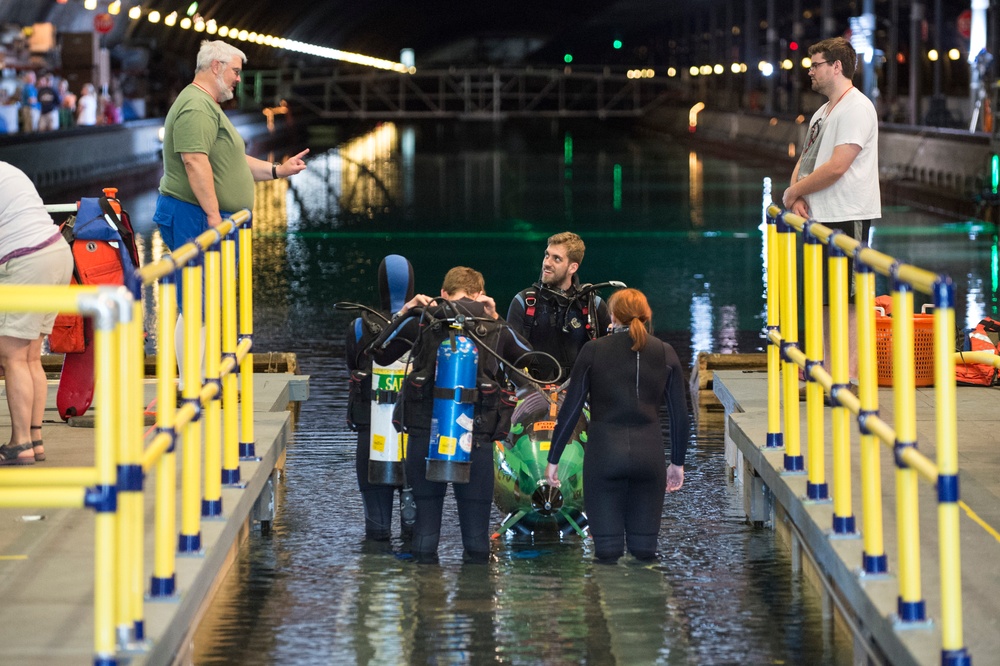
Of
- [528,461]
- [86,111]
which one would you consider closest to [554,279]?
[528,461]

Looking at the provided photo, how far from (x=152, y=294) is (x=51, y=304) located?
11.1 metres

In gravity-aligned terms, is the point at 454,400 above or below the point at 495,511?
above

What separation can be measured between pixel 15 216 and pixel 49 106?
26.6 metres

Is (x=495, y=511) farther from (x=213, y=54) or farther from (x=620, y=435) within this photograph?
(x=213, y=54)

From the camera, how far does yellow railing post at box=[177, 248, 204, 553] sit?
5336 mm

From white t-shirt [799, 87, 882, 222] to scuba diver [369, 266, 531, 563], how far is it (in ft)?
6.89

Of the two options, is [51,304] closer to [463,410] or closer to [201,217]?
[463,410]

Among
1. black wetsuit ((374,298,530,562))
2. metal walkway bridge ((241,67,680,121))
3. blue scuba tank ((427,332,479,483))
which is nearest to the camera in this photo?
blue scuba tank ((427,332,479,483))

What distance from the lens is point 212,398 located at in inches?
233

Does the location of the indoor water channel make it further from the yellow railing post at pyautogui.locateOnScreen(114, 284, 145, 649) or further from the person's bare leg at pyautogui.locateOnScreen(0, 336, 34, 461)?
the yellow railing post at pyautogui.locateOnScreen(114, 284, 145, 649)

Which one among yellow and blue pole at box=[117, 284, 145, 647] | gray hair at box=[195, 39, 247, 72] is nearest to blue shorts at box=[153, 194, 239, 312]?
gray hair at box=[195, 39, 247, 72]

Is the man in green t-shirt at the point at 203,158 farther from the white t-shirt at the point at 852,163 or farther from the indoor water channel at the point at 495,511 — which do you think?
the white t-shirt at the point at 852,163

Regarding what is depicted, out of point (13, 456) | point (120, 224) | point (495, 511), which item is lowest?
point (495, 511)

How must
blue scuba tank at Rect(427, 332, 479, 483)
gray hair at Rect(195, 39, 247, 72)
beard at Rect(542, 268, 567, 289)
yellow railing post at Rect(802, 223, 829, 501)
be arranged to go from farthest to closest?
gray hair at Rect(195, 39, 247, 72), beard at Rect(542, 268, 567, 289), blue scuba tank at Rect(427, 332, 479, 483), yellow railing post at Rect(802, 223, 829, 501)
